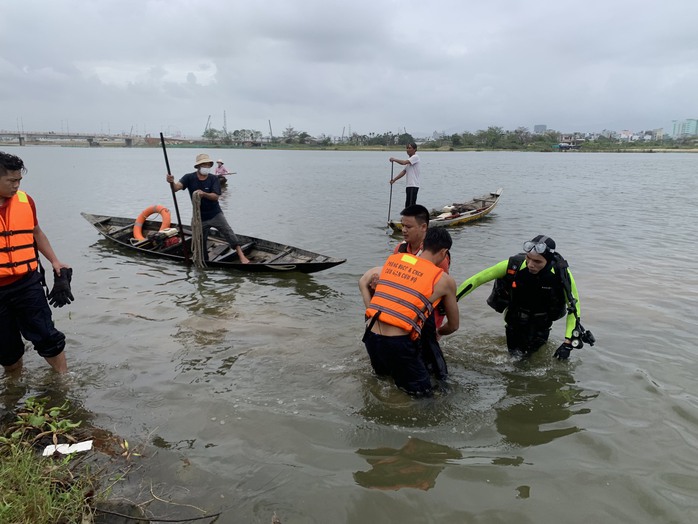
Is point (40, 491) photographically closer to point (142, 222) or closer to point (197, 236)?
point (197, 236)

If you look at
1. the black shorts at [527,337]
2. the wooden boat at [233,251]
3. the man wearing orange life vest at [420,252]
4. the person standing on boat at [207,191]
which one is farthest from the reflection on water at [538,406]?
the person standing on boat at [207,191]

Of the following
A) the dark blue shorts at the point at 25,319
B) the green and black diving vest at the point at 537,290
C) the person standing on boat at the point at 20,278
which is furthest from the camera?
the green and black diving vest at the point at 537,290

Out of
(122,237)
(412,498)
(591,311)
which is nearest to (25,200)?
(412,498)

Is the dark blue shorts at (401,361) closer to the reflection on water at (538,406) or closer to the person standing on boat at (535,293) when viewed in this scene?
the reflection on water at (538,406)

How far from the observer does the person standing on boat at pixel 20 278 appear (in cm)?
447

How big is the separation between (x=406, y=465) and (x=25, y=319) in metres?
4.17


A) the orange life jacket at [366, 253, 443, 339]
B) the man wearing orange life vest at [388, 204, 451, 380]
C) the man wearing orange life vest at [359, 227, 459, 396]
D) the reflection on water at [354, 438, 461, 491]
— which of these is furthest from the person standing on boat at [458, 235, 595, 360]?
the reflection on water at [354, 438, 461, 491]

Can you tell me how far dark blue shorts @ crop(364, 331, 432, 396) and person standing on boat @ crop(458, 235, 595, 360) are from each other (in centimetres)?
121

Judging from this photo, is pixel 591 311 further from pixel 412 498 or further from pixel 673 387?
pixel 412 498

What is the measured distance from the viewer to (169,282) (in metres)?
10.1

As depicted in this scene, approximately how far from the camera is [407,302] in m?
4.19

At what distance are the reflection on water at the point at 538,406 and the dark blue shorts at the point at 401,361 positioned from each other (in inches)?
36.2

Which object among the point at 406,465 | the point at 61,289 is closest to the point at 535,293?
the point at 406,465

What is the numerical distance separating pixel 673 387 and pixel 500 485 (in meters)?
3.21
